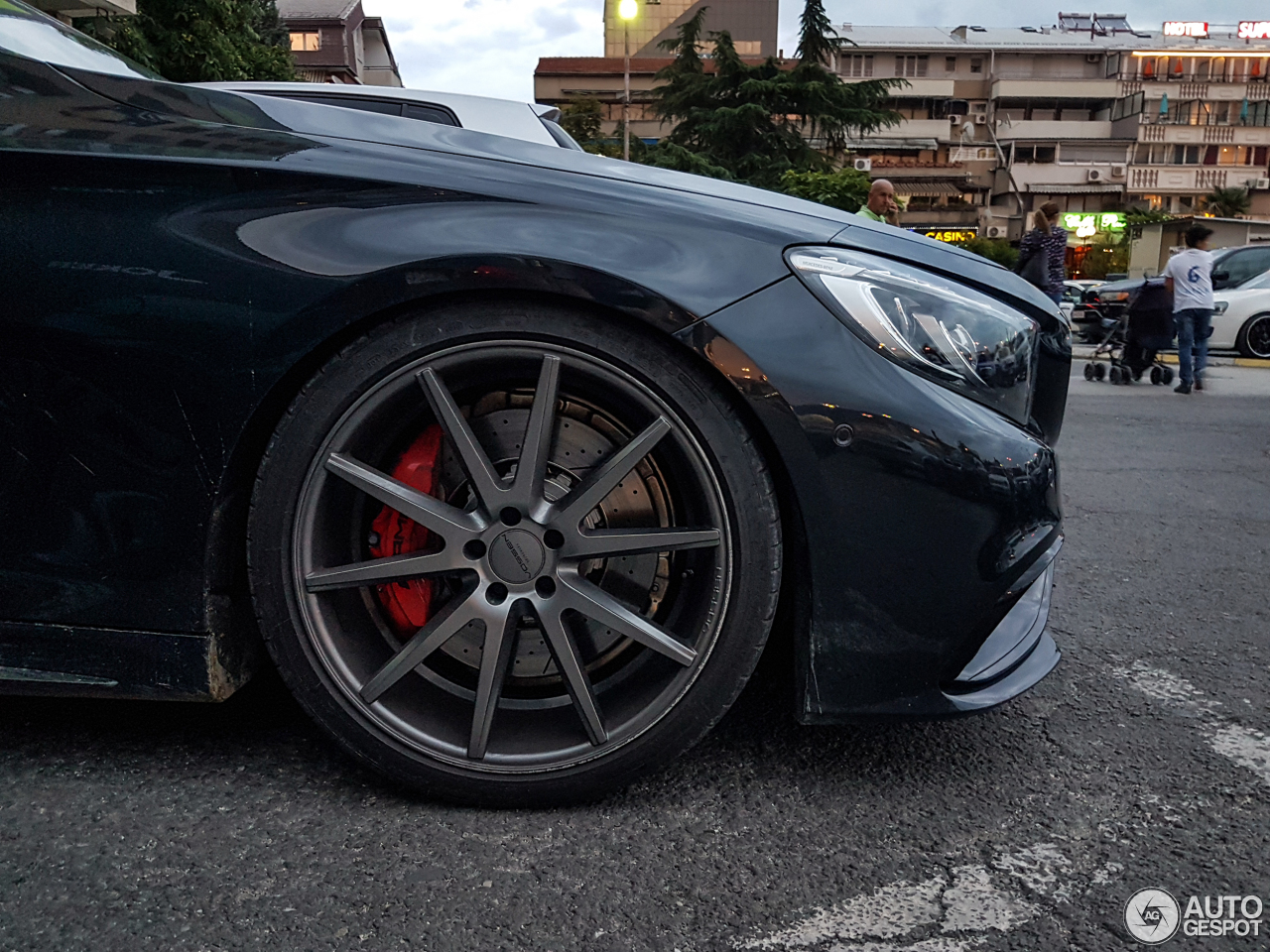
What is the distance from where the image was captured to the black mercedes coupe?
176 centimetres

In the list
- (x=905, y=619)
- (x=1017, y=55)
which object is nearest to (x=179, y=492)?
(x=905, y=619)

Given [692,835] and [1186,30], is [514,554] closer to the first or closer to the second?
[692,835]

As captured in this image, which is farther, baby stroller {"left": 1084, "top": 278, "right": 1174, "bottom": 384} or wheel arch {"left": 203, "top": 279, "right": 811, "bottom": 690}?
baby stroller {"left": 1084, "top": 278, "right": 1174, "bottom": 384}

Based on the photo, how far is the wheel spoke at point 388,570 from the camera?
5.93ft

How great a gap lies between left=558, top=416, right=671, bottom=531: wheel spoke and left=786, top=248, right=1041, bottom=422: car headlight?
1.15ft

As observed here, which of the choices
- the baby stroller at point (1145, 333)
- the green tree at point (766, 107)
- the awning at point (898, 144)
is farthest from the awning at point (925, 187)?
the baby stroller at point (1145, 333)

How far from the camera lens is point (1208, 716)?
2.34 metres

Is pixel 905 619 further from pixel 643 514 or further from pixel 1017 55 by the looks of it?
pixel 1017 55

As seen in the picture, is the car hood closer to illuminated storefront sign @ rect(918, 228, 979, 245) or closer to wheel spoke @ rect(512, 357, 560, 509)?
wheel spoke @ rect(512, 357, 560, 509)

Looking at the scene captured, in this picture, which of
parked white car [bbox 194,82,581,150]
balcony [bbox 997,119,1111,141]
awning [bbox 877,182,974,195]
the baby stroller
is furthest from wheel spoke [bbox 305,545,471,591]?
balcony [bbox 997,119,1111,141]

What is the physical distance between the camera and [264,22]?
46.5m

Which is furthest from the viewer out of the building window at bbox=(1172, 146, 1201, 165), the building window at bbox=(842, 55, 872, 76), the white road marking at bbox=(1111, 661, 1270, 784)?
the building window at bbox=(842, 55, 872, 76)

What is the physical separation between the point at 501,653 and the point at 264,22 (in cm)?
5118

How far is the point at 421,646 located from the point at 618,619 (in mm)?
331
